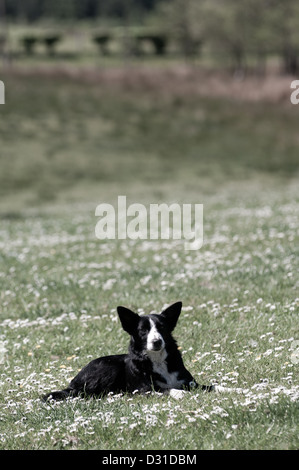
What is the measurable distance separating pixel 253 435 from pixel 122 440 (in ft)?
4.09

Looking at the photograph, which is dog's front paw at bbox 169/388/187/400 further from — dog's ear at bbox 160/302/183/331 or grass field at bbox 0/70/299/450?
dog's ear at bbox 160/302/183/331

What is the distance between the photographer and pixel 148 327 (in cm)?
741

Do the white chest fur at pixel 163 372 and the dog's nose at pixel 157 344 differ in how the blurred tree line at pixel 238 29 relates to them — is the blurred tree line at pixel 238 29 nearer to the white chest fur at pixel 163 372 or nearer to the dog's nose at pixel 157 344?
the white chest fur at pixel 163 372

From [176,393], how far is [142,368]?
524 mm

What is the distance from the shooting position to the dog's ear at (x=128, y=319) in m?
7.43

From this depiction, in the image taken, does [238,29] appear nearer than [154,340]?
No

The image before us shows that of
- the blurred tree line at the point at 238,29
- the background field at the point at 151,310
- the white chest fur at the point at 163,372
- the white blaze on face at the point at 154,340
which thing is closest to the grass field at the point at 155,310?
the background field at the point at 151,310

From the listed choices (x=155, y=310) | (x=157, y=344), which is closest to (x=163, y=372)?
(x=157, y=344)

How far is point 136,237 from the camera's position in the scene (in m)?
21.5

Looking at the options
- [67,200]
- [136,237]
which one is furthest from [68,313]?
[67,200]

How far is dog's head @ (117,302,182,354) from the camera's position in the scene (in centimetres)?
722

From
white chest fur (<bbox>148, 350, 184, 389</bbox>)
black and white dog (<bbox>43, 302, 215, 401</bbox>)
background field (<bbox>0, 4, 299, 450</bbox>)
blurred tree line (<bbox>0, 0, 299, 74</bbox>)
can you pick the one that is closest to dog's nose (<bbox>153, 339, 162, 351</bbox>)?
black and white dog (<bbox>43, 302, 215, 401</bbox>)

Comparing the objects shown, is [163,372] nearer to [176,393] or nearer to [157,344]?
[176,393]
